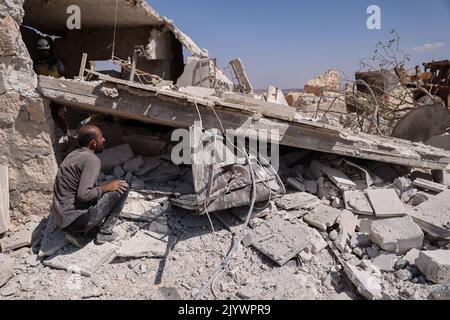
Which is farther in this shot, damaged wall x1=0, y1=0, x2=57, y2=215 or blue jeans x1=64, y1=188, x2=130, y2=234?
damaged wall x1=0, y1=0, x2=57, y2=215

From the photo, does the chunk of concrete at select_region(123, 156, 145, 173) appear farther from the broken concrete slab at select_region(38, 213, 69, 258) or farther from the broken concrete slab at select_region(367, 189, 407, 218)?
the broken concrete slab at select_region(367, 189, 407, 218)

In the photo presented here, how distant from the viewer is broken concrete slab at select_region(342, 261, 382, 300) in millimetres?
2710

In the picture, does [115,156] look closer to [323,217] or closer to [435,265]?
[323,217]

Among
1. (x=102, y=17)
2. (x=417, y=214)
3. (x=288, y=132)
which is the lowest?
(x=417, y=214)

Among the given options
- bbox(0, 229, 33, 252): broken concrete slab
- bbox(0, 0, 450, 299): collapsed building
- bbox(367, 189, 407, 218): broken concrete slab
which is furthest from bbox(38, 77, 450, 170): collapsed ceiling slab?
bbox(0, 229, 33, 252): broken concrete slab

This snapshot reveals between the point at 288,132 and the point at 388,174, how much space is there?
177 cm

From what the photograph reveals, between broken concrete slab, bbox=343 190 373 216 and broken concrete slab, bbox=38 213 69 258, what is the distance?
133 inches

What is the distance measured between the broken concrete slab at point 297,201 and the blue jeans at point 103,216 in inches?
75.3

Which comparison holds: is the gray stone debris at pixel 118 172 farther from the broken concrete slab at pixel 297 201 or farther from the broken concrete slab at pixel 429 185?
the broken concrete slab at pixel 429 185

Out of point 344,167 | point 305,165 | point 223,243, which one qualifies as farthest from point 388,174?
point 223,243

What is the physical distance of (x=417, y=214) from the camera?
3.73 m

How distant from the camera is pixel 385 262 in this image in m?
3.14

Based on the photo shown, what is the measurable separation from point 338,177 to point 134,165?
2877mm
